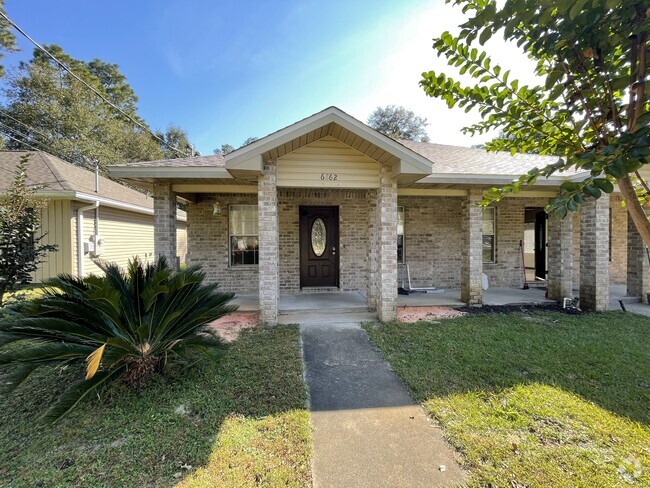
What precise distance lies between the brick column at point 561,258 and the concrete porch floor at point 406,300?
0.40m

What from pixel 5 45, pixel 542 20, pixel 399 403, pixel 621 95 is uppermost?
pixel 5 45

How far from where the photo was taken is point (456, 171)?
6.60 meters

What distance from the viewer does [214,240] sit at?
26.7ft

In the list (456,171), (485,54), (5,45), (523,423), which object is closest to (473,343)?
(523,423)

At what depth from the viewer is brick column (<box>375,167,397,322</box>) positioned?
5.76 metres

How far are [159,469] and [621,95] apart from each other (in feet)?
12.7

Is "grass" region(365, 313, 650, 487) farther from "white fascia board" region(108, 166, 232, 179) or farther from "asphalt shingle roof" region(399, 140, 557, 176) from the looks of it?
"white fascia board" region(108, 166, 232, 179)

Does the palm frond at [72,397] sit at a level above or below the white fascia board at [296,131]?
below

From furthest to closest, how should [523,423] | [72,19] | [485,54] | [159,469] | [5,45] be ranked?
[5,45], [72,19], [523,423], [159,469], [485,54]

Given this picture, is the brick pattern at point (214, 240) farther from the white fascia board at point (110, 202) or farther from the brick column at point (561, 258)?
the brick column at point (561, 258)

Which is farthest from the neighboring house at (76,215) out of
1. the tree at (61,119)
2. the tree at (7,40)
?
the tree at (7,40)

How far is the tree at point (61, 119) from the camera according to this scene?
1841cm

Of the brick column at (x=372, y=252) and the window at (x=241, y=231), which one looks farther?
the window at (x=241, y=231)

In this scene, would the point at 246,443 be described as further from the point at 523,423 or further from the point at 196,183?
the point at 196,183
